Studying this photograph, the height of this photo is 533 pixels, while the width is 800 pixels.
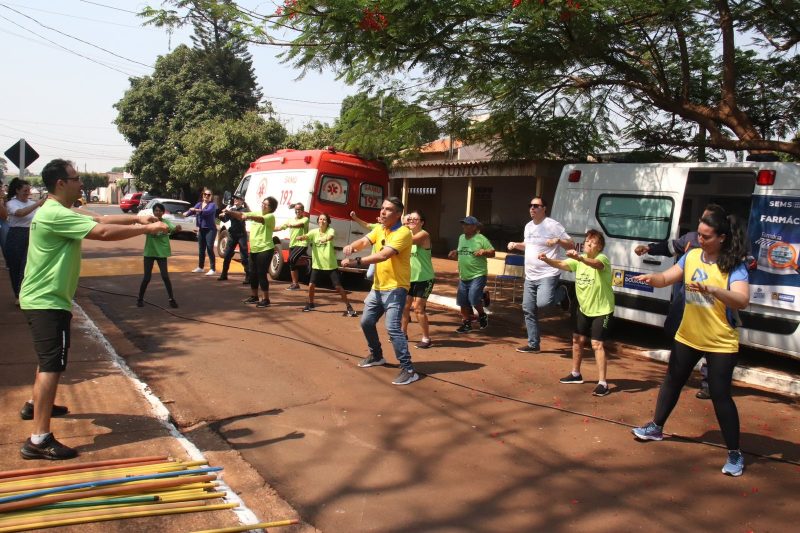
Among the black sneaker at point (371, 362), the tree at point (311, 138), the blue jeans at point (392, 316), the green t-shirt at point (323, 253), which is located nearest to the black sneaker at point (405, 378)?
the blue jeans at point (392, 316)

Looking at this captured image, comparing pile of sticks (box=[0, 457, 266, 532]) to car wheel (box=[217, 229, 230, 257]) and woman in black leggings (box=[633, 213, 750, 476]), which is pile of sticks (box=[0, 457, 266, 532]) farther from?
car wheel (box=[217, 229, 230, 257])

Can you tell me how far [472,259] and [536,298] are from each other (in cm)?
107

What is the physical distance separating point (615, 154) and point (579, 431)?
8316 mm

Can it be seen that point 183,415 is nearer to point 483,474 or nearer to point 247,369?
point 247,369

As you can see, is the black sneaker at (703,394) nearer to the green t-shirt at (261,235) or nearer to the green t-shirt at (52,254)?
the green t-shirt at (52,254)

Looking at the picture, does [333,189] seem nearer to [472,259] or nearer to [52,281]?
[472,259]

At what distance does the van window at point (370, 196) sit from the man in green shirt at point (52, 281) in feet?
29.1

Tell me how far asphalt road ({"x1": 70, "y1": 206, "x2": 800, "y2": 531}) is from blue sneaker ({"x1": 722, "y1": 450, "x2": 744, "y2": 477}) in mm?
54

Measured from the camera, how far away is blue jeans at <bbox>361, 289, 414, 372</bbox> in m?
6.16

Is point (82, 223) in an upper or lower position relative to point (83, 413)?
upper

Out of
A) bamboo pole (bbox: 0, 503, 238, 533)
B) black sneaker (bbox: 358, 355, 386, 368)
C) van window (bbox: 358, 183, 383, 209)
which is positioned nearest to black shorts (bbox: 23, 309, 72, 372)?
bamboo pole (bbox: 0, 503, 238, 533)

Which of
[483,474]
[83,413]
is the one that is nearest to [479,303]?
[483,474]

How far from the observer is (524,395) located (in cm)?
603

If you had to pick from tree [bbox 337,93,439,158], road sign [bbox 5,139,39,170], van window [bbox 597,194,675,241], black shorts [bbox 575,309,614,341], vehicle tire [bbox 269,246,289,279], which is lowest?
vehicle tire [bbox 269,246,289,279]
